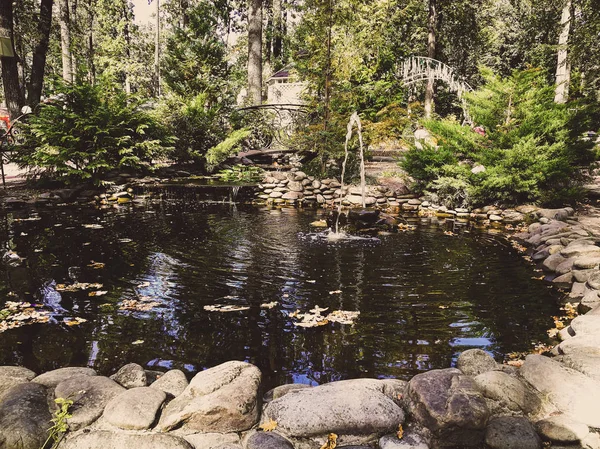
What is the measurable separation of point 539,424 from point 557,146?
749cm

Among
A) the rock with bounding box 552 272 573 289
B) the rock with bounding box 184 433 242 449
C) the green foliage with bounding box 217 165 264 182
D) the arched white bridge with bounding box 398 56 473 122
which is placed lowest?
the rock with bounding box 184 433 242 449

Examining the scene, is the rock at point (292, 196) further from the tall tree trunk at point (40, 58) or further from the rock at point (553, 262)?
the tall tree trunk at point (40, 58)

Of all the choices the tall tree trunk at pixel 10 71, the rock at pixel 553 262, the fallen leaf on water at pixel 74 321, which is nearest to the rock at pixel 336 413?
the fallen leaf on water at pixel 74 321

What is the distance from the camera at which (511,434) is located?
214 centimetres

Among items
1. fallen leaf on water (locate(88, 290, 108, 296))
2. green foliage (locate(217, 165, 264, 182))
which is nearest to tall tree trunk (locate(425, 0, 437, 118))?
green foliage (locate(217, 165, 264, 182))

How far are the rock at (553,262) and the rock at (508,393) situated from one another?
10.7ft

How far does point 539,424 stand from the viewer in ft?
7.38

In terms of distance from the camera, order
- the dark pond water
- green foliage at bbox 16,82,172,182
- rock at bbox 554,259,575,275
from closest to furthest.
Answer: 1. the dark pond water
2. rock at bbox 554,259,575,275
3. green foliage at bbox 16,82,172,182

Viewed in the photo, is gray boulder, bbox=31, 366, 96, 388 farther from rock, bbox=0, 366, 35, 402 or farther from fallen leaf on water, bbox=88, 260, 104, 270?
fallen leaf on water, bbox=88, 260, 104, 270

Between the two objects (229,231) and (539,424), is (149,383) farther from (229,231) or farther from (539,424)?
(229,231)

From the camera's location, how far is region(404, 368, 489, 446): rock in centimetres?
217

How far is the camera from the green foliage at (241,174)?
11602 mm

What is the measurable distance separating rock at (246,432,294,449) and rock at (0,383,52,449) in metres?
1.04

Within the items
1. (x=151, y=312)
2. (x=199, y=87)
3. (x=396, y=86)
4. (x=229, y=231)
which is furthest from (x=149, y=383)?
(x=396, y=86)
